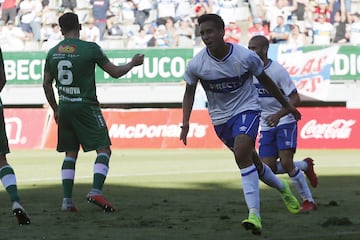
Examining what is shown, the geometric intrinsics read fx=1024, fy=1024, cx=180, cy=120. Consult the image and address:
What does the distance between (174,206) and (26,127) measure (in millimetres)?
18632

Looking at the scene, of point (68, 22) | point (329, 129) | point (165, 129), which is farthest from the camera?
point (165, 129)

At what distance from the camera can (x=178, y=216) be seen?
10.9 metres

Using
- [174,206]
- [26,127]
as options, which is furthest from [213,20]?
[26,127]

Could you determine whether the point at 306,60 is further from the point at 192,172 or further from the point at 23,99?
the point at 192,172

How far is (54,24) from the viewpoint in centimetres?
3484

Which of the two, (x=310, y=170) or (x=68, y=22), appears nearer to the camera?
(x=68, y=22)

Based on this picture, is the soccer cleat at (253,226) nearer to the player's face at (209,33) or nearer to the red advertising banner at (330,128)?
the player's face at (209,33)

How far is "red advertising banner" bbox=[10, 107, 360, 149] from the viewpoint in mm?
28203

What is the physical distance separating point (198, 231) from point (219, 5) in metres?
25.1

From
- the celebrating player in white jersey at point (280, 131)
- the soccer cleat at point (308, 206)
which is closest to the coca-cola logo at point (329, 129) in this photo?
the celebrating player in white jersey at point (280, 131)

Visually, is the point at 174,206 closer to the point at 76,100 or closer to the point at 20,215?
the point at 76,100

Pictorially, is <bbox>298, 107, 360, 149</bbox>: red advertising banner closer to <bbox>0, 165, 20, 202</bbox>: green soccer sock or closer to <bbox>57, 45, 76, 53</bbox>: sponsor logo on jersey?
<bbox>57, 45, 76, 53</bbox>: sponsor logo on jersey

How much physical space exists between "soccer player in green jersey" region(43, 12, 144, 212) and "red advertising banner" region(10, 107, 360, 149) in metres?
17.0

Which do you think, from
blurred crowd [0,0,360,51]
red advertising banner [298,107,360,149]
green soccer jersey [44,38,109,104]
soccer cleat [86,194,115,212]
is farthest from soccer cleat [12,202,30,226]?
blurred crowd [0,0,360,51]
